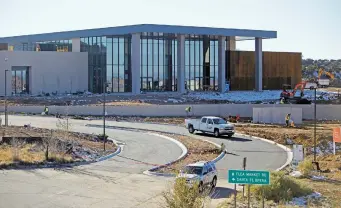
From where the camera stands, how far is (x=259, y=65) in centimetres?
9144

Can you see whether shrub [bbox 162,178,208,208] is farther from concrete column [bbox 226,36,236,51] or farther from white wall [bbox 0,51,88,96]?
concrete column [bbox 226,36,236,51]

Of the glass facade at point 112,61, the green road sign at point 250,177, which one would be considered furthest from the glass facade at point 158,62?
the green road sign at point 250,177

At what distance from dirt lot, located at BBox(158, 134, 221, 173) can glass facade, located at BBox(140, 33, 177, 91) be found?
43884mm

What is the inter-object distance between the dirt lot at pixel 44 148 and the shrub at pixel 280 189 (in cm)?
1322

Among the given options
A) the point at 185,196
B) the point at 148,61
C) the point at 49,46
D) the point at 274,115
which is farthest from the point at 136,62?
the point at 185,196

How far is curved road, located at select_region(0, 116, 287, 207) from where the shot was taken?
784 inches

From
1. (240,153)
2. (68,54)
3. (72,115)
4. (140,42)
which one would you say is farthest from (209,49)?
(240,153)

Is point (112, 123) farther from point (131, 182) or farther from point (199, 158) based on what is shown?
point (131, 182)

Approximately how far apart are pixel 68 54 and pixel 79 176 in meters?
59.0

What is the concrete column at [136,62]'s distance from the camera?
258ft

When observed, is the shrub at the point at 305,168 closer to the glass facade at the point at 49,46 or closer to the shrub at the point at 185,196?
the shrub at the point at 185,196

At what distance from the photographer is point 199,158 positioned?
30891 millimetres

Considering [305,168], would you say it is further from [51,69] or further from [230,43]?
[230,43]

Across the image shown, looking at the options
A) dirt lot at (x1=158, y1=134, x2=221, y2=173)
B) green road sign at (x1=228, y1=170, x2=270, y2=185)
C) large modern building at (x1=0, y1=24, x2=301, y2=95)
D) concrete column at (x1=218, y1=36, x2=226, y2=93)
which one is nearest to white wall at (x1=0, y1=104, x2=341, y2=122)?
dirt lot at (x1=158, y1=134, x2=221, y2=173)
